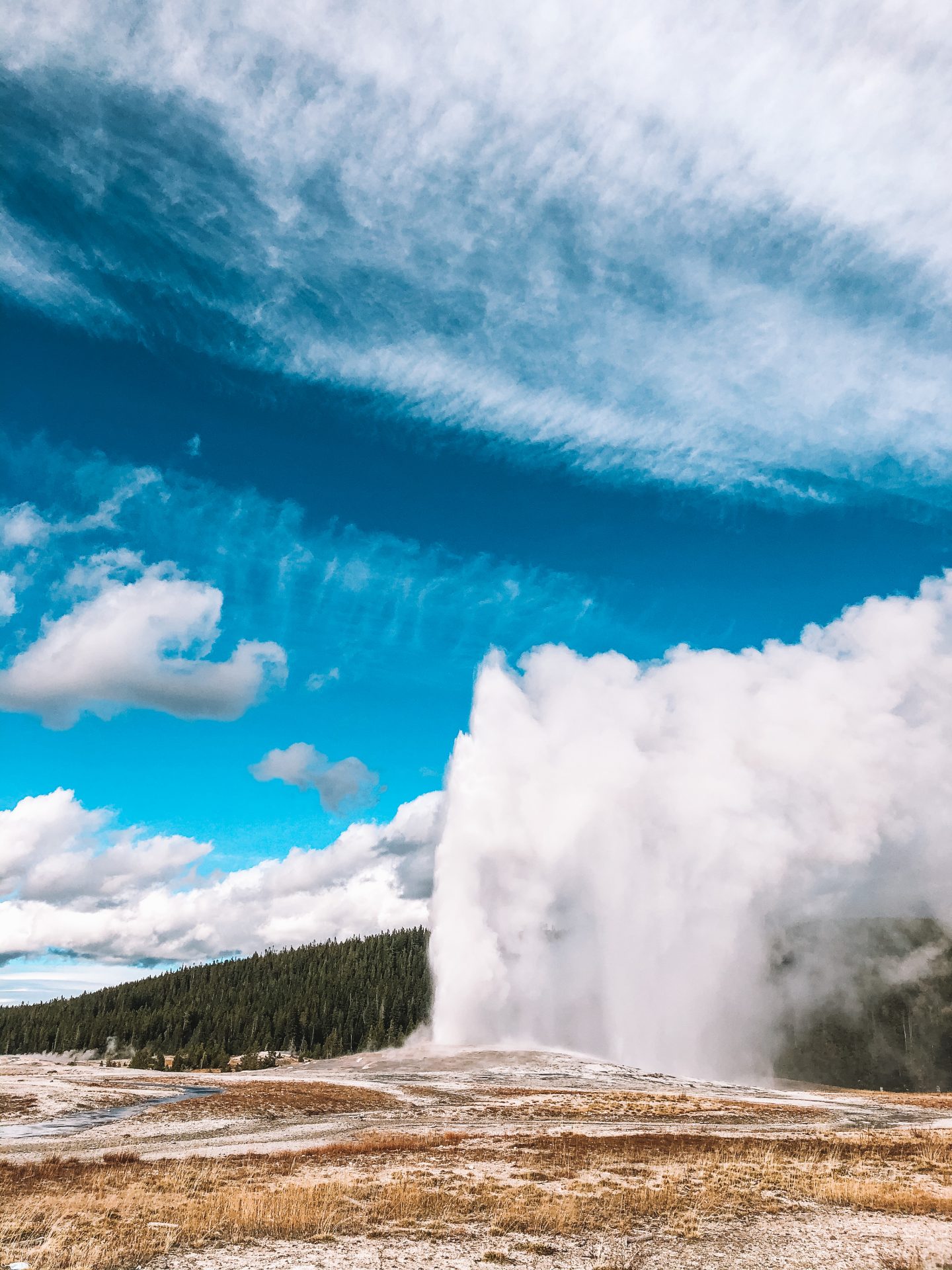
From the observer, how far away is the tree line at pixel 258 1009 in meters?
119

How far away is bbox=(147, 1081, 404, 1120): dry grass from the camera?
118 ft

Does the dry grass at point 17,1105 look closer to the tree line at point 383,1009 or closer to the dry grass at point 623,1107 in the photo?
the dry grass at point 623,1107

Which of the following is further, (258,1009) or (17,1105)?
(258,1009)

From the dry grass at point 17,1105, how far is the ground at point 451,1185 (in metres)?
0.21

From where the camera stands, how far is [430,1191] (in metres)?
19.5

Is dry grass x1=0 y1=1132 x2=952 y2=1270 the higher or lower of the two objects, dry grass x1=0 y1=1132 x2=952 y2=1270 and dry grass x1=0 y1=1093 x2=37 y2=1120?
the higher

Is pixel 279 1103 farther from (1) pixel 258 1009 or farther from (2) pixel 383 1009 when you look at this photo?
(1) pixel 258 1009

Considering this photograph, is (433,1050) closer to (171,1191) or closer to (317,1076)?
(317,1076)

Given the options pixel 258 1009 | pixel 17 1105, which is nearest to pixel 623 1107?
pixel 17 1105

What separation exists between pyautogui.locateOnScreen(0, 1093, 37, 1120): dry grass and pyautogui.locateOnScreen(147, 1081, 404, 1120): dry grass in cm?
562

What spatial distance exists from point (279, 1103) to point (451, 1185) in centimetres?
2387

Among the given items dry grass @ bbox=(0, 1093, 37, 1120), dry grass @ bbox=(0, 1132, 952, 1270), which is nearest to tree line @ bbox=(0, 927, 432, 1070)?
dry grass @ bbox=(0, 1093, 37, 1120)

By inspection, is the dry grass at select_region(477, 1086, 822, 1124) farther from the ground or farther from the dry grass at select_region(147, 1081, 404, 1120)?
the dry grass at select_region(147, 1081, 404, 1120)

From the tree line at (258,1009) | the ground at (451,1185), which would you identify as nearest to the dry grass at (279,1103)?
the ground at (451,1185)
